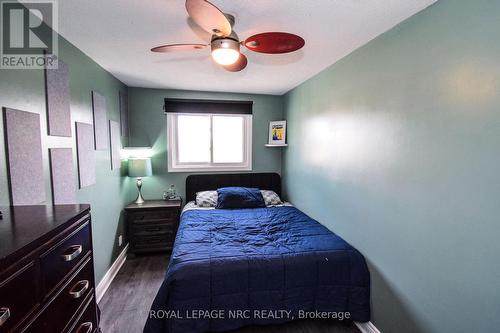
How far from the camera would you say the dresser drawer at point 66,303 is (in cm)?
81

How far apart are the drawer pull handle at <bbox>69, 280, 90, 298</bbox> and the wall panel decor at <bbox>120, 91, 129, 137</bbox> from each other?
2.50m

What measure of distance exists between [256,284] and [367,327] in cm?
98

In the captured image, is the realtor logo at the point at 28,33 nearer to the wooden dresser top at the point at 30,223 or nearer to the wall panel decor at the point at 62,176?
the wall panel decor at the point at 62,176

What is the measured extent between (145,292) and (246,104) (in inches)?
113

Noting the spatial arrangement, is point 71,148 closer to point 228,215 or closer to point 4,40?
point 4,40

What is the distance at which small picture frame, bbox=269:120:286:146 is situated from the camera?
3831mm

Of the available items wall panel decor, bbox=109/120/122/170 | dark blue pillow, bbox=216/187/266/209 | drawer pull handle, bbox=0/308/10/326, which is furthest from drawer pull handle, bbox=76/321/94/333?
dark blue pillow, bbox=216/187/266/209

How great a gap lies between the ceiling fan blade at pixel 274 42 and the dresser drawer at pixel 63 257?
1330mm

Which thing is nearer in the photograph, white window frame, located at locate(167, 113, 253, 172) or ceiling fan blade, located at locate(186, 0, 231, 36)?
ceiling fan blade, located at locate(186, 0, 231, 36)

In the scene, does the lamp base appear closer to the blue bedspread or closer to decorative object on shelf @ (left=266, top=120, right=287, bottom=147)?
the blue bedspread

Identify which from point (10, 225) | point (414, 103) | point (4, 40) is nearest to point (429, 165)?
point (414, 103)

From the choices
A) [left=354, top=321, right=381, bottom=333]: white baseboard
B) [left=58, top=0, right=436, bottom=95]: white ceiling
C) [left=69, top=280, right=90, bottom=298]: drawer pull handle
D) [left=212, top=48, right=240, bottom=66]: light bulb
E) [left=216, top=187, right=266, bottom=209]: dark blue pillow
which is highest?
[left=58, top=0, right=436, bottom=95]: white ceiling

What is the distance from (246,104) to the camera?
151 inches

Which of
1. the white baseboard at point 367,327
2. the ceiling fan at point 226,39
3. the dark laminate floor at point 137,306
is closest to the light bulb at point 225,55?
the ceiling fan at point 226,39
